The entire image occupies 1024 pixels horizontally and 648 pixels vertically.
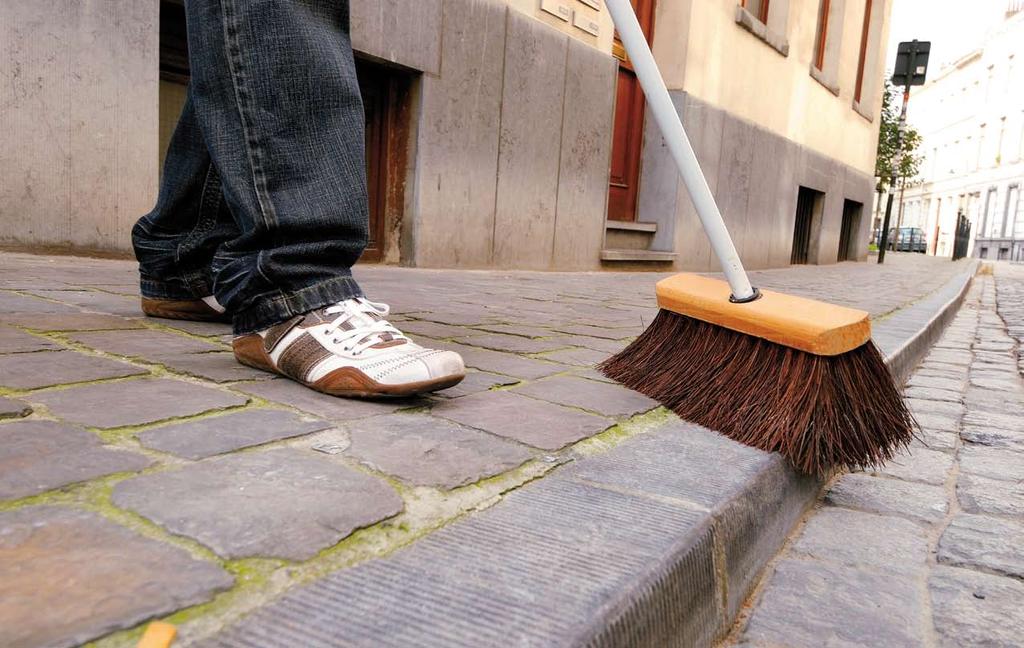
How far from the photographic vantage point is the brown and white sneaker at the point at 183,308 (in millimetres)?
2260

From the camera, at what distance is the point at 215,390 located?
1463 mm

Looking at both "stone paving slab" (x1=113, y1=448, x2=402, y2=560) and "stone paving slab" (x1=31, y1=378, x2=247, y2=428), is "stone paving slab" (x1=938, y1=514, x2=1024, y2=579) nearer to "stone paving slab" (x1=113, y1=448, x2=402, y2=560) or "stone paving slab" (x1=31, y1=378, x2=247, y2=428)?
"stone paving slab" (x1=113, y1=448, x2=402, y2=560)

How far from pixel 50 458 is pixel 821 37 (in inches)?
488

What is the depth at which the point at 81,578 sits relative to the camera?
Answer: 0.71m

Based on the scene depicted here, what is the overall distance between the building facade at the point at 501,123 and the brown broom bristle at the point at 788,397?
3.13 metres

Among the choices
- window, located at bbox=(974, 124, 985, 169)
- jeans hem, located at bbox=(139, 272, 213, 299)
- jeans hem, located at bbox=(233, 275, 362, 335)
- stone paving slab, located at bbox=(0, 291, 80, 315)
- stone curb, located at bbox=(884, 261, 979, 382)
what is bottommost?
stone curb, located at bbox=(884, 261, 979, 382)

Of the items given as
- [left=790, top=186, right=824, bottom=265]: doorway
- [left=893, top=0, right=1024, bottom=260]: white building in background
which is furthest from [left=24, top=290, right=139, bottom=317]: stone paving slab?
[left=893, top=0, right=1024, bottom=260]: white building in background

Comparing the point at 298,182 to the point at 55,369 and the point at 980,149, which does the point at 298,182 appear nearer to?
the point at 55,369

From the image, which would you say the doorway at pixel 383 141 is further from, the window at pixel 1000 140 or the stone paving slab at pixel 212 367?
the window at pixel 1000 140

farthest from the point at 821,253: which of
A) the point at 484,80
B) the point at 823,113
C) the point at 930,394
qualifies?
the point at 930,394

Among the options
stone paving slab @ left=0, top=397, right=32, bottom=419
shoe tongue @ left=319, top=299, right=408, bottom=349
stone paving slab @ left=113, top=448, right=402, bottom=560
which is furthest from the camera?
shoe tongue @ left=319, top=299, right=408, bottom=349

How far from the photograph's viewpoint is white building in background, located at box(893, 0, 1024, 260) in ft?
112

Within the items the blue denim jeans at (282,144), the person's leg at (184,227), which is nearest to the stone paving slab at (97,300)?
the person's leg at (184,227)

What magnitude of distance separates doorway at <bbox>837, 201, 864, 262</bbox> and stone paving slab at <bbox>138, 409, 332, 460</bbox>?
1438 centimetres
